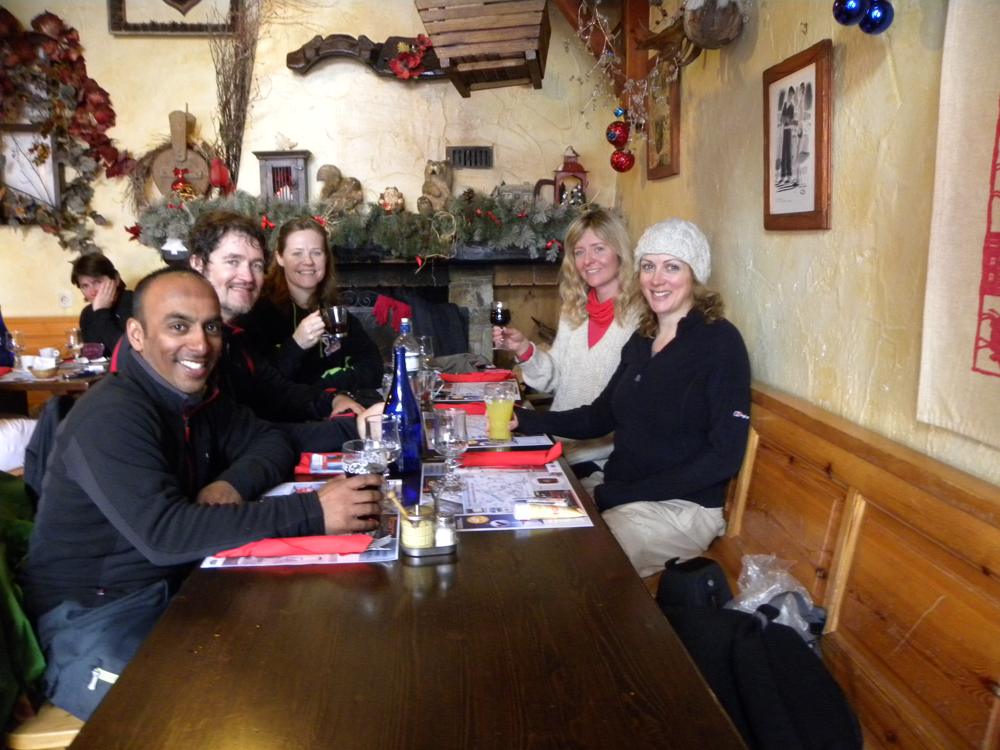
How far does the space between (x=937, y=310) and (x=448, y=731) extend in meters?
1.17

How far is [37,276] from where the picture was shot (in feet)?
16.9

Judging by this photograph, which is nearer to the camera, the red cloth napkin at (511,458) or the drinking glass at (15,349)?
the red cloth napkin at (511,458)

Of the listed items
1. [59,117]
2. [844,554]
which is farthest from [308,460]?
[59,117]

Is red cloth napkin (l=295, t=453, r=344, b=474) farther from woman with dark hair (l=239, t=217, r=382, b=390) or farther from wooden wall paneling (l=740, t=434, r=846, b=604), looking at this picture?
wooden wall paneling (l=740, t=434, r=846, b=604)

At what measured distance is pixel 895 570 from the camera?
145 cm

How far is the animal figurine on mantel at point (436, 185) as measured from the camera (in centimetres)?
462

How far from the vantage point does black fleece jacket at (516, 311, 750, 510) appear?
6.91 ft

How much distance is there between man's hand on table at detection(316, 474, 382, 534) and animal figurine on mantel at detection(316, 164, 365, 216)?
343 centimetres

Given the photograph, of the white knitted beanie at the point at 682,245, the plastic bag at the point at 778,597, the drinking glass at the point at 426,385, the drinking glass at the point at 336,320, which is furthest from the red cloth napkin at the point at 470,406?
the plastic bag at the point at 778,597

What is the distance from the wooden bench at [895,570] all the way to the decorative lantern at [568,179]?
9.79ft

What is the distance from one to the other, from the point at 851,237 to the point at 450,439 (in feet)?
3.56

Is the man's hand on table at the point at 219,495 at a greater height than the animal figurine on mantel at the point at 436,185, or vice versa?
the animal figurine on mantel at the point at 436,185

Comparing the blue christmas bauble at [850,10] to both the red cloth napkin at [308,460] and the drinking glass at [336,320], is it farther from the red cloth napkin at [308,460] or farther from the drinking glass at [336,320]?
the drinking glass at [336,320]

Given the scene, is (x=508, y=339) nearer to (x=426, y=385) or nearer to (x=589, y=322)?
(x=589, y=322)
